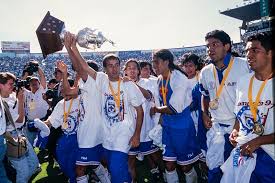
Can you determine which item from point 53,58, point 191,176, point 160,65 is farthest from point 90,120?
point 53,58

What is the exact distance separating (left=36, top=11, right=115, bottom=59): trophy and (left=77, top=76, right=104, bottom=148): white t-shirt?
0.71m

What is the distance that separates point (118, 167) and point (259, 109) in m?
2.17

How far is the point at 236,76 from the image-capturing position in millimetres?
4133

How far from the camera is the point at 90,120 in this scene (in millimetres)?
4785

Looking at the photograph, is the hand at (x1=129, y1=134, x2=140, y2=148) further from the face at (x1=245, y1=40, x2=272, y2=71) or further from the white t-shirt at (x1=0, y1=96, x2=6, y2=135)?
the face at (x1=245, y1=40, x2=272, y2=71)

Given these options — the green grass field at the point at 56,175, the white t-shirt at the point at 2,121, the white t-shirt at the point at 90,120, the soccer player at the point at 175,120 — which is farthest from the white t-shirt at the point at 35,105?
the soccer player at the point at 175,120

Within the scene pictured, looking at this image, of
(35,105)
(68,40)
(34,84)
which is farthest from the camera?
(34,84)

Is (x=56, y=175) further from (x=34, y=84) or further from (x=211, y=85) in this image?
(x=211, y=85)

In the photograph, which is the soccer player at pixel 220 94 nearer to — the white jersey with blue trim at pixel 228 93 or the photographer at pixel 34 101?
the white jersey with blue trim at pixel 228 93

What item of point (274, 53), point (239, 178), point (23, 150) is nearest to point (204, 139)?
point (239, 178)

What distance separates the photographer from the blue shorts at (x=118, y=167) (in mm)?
4363

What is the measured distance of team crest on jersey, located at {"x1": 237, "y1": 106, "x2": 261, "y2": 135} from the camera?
3.12 meters

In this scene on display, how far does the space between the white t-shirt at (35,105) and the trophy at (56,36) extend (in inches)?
155

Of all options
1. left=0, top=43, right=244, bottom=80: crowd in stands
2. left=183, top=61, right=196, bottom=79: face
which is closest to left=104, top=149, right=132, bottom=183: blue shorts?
left=183, top=61, right=196, bottom=79: face
